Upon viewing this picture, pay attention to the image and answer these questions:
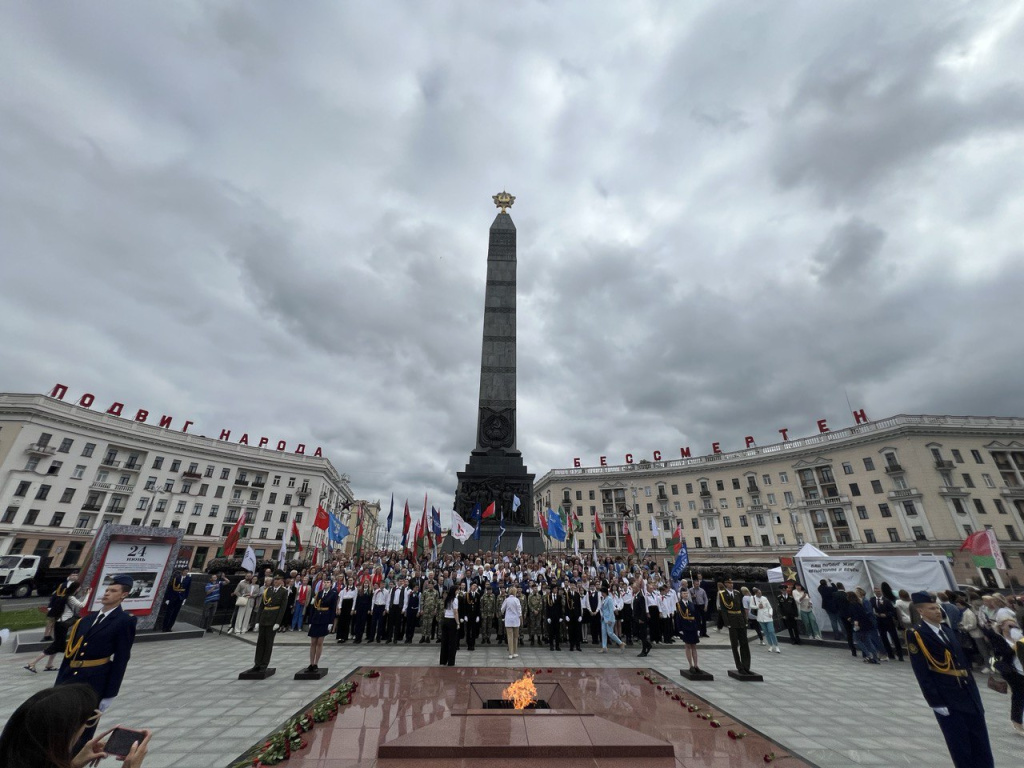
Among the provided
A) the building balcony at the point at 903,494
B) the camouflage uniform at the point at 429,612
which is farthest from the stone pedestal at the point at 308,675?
the building balcony at the point at 903,494

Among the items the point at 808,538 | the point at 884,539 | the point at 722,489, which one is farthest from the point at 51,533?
the point at 884,539

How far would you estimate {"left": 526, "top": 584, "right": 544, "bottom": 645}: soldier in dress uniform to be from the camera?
13.3 m

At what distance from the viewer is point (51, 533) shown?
4303cm

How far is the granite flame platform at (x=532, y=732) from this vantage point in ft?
18.0

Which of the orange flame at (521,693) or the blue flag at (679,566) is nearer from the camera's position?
the orange flame at (521,693)

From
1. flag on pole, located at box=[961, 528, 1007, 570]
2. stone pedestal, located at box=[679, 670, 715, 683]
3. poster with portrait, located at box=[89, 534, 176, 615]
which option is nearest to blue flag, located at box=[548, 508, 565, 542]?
stone pedestal, located at box=[679, 670, 715, 683]

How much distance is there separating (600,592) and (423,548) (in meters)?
13.3

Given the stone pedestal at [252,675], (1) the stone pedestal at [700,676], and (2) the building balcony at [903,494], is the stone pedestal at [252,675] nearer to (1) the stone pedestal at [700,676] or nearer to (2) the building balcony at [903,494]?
(1) the stone pedestal at [700,676]

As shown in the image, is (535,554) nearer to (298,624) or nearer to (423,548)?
(423,548)

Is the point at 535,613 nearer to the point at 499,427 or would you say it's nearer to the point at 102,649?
the point at 102,649

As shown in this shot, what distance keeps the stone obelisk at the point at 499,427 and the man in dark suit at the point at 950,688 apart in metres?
20.0

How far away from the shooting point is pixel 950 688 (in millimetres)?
4953

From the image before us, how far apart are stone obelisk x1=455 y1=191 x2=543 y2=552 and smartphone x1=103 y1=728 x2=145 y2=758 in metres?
22.6

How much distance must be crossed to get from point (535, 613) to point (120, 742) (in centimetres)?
1233
